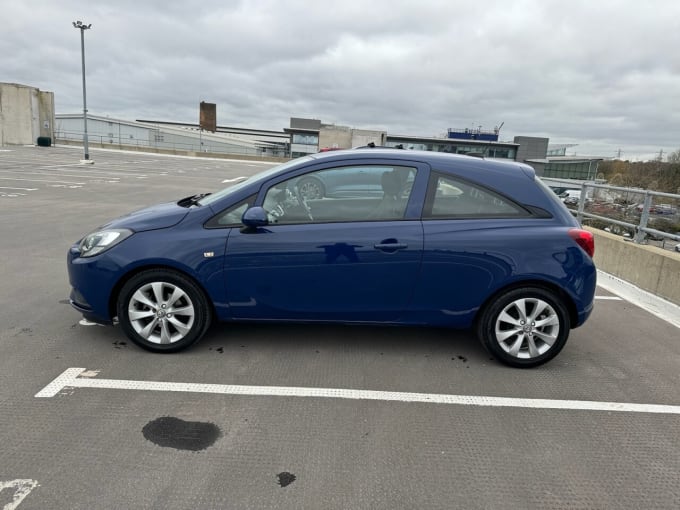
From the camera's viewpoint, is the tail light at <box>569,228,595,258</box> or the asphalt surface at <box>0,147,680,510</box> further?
the tail light at <box>569,228,595,258</box>

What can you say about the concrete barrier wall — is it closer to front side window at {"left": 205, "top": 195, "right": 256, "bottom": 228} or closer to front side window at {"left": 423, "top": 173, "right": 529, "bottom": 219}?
front side window at {"left": 423, "top": 173, "right": 529, "bottom": 219}

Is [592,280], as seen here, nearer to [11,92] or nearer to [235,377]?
[235,377]

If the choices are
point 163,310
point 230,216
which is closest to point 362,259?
point 230,216

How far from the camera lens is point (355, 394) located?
3.32 m

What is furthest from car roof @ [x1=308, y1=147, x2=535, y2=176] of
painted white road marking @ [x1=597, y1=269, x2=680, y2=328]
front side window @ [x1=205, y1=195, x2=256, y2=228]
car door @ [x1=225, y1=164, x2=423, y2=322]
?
painted white road marking @ [x1=597, y1=269, x2=680, y2=328]

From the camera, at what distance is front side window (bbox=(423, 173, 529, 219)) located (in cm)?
371

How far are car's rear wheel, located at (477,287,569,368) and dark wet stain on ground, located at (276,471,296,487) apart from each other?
198 centimetres

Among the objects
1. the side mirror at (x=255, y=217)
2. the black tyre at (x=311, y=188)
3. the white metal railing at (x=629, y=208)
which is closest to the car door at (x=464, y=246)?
the black tyre at (x=311, y=188)

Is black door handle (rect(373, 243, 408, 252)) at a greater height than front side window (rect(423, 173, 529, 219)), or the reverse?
front side window (rect(423, 173, 529, 219))

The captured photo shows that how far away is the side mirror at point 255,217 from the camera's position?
3.52 meters

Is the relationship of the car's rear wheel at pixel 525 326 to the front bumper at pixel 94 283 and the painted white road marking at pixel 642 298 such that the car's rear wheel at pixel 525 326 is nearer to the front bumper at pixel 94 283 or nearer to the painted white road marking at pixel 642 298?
the painted white road marking at pixel 642 298

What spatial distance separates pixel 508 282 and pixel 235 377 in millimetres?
2186

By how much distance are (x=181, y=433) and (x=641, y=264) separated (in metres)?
5.98

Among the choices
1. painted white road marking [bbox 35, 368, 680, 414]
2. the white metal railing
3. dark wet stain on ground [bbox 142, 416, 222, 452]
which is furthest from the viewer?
A: the white metal railing
